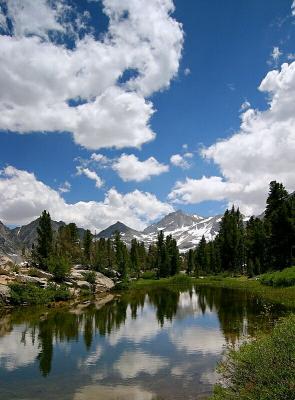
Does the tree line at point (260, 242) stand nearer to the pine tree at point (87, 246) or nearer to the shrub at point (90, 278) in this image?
the shrub at point (90, 278)

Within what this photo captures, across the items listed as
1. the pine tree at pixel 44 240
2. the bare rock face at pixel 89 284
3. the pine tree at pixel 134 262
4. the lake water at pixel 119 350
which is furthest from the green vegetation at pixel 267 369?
the pine tree at pixel 134 262

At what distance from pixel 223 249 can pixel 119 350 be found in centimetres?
11821

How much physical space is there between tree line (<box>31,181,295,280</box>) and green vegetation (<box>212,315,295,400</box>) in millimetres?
78849

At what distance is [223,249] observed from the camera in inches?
5837

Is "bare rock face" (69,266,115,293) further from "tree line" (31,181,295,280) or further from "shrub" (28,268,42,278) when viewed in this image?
"shrub" (28,268,42,278)

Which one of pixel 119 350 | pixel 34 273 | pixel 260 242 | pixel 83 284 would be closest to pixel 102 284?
pixel 83 284

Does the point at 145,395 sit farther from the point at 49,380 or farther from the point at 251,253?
the point at 251,253

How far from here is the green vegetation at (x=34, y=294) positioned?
70.9m

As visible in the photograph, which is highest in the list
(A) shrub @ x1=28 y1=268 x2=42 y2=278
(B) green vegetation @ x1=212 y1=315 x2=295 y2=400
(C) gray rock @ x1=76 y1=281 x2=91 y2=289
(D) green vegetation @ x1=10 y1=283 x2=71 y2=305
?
(A) shrub @ x1=28 y1=268 x2=42 y2=278

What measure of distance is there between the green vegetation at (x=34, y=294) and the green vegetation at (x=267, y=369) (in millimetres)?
61486

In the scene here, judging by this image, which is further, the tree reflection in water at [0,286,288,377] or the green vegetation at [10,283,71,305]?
the green vegetation at [10,283,71,305]

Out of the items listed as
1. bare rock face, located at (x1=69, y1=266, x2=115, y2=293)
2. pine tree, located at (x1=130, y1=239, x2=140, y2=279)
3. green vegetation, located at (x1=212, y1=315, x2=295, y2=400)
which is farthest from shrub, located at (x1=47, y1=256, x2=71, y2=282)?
pine tree, located at (x1=130, y1=239, x2=140, y2=279)

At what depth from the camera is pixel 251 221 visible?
14588 centimetres

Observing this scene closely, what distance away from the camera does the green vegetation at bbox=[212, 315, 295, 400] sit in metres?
11.8
